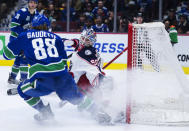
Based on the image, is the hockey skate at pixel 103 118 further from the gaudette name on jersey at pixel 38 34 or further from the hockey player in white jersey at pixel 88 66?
the gaudette name on jersey at pixel 38 34

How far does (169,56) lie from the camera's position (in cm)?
373

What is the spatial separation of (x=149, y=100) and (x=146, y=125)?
1.60 ft

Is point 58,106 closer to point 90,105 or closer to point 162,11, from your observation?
point 90,105

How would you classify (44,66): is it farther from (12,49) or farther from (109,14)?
(109,14)

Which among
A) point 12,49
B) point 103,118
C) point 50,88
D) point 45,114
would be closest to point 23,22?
point 12,49

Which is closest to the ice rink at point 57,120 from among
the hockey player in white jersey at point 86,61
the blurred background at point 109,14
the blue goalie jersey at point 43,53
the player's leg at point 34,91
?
the player's leg at point 34,91

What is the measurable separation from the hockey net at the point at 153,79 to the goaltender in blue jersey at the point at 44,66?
545mm

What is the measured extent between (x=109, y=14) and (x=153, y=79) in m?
4.81

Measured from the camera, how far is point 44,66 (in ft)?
10.9

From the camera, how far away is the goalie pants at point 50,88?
11.1ft

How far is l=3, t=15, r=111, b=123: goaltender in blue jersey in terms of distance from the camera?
3.34 meters

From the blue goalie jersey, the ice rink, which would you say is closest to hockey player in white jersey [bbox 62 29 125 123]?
the ice rink

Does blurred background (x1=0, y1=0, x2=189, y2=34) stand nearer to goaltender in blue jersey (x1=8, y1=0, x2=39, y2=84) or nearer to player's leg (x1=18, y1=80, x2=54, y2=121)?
goaltender in blue jersey (x1=8, y1=0, x2=39, y2=84)

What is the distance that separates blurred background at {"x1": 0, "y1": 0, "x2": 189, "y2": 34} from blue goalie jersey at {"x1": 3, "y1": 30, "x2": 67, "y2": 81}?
15.7ft
